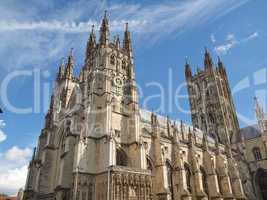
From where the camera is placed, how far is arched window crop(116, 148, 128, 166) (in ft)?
90.5

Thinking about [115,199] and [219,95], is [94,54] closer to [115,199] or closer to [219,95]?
[115,199]

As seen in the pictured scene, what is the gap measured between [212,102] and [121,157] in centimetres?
3689

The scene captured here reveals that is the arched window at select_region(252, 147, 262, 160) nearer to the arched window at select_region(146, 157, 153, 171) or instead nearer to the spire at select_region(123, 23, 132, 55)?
the arched window at select_region(146, 157, 153, 171)

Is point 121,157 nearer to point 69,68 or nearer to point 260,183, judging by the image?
point 69,68

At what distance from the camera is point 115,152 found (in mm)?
25922

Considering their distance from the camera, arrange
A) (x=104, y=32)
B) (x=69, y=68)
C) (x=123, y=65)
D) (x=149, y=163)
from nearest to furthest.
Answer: (x=149, y=163) → (x=104, y=32) → (x=123, y=65) → (x=69, y=68)

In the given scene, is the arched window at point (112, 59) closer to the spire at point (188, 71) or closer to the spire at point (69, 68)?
the spire at point (69, 68)

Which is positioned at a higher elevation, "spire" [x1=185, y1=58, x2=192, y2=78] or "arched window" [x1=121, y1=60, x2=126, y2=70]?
"spire" [x1=185, y1=58, x2=192, y2=78]

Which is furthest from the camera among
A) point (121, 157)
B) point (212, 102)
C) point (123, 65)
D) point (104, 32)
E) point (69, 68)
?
point (212, 102)

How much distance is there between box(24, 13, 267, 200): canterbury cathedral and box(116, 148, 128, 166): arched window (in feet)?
0.39

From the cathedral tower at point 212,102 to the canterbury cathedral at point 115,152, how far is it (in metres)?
7.44

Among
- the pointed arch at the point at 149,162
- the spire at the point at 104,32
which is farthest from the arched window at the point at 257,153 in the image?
the spire at the point at 104,32

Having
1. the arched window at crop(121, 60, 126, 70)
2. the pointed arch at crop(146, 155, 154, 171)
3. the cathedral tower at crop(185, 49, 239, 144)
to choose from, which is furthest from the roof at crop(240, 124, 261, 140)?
the arched window at crop(121, 60, 126, 70)

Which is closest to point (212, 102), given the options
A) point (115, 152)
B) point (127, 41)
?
point (127, 41)
